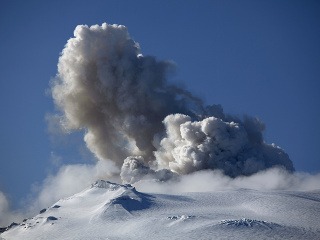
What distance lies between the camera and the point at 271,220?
51.8 meters

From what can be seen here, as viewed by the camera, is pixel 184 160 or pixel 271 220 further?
pixel 184 160

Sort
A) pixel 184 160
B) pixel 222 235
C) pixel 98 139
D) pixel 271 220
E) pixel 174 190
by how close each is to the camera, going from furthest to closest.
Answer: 1. pixel 98 139
2. pixel 184 160
3. pixel 174 190
4. pixel 271 220
5. pixel 222 235

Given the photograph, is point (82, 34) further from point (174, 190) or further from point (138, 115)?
point (174, 190)

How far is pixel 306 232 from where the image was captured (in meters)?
47.6

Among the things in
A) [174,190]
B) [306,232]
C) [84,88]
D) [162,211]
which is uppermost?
[84,88]

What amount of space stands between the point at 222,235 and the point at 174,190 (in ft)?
94.3

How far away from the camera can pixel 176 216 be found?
53375 mm

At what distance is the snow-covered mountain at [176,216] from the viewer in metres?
48.5

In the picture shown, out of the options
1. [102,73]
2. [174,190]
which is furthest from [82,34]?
[174,190]

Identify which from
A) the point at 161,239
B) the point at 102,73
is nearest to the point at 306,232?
the point at 161,239

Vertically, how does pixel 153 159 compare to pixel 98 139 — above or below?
below

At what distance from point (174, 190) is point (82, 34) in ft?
116

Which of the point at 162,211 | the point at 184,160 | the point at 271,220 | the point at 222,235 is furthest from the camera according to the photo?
the point at 184,160

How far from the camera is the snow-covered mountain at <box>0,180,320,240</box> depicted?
48.5 m
